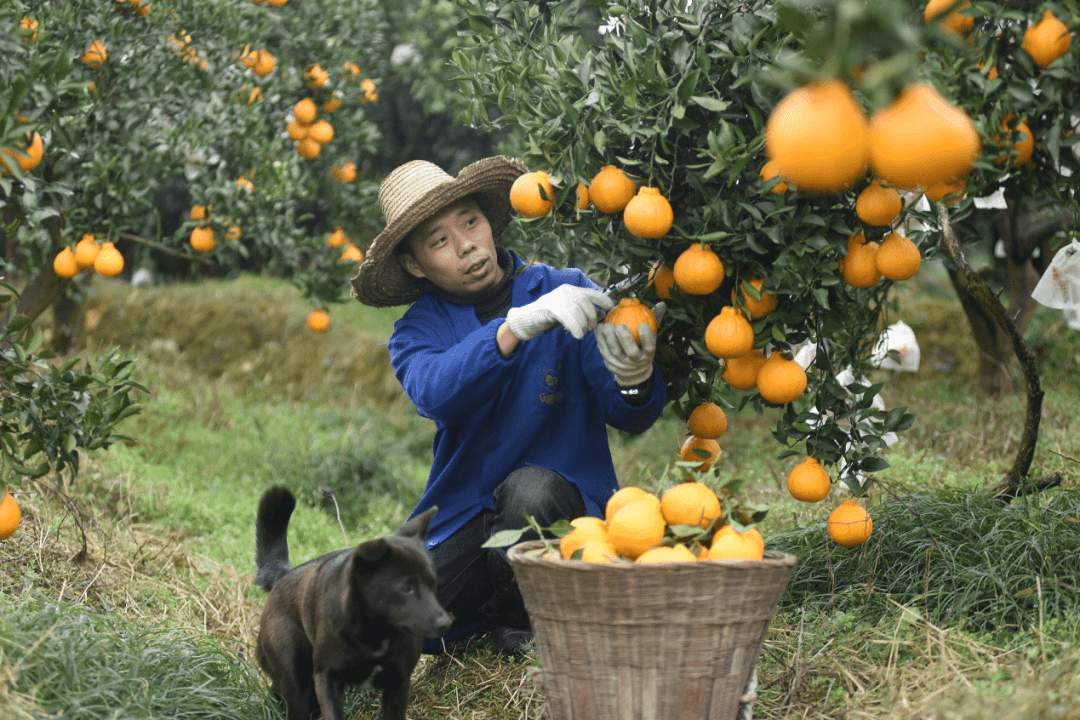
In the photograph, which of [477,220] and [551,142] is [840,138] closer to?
[551,142]

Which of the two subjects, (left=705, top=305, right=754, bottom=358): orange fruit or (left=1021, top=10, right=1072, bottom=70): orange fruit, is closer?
(left=1021, top=10, right=1072, bottom=70): orange fruit

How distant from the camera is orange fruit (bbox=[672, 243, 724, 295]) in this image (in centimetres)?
224

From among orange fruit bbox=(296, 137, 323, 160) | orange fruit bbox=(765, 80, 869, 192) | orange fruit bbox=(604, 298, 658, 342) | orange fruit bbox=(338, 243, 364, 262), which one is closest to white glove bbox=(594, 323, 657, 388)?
orange fruit bbox=(604, 298, 658, 342)

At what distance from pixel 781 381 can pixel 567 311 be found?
59 centimetres

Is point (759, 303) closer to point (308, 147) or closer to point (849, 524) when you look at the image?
point (849, 524)

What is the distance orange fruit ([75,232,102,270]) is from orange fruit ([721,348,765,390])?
295cm

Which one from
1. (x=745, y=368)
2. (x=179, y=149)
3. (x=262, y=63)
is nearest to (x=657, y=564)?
(x=745, y=368)

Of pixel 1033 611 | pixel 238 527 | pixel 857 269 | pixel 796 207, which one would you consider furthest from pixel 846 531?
pixel 238 527

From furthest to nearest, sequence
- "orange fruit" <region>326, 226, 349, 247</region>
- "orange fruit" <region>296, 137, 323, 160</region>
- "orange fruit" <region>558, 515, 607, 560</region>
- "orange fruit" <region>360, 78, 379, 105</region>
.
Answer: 1. "orange fruit" <region>360, 78, 379, 105</region>
2. "orange fruit" <region>326, 226, 349, 247</region>
3. "orange fruit" <region>296, 137, 323, 160</region>
4. "orange fruit" <region>558, 515, 607, 560</region>

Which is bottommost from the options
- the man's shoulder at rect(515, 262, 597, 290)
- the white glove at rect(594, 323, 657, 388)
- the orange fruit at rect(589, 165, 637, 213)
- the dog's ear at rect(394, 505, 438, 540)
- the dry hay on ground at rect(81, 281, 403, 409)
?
the dry hay on ground at rect(81, 281, 403, 409)

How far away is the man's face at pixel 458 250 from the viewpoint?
3119mm

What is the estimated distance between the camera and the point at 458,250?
10.2 feet

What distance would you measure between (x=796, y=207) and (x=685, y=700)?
3.86 feet

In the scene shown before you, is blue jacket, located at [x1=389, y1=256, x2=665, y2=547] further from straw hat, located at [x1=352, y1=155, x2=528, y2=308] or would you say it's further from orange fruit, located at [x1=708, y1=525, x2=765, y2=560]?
orange fruit, located at [x1=708, y1=525, x2=765, y2=560]
